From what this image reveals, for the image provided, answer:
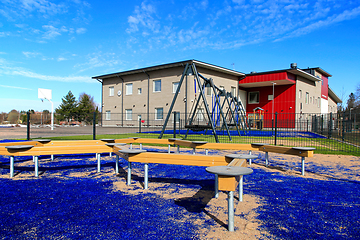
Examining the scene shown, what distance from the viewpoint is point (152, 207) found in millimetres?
3381

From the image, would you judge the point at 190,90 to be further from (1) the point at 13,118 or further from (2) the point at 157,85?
(1) the point at 13,118

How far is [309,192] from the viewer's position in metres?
4.17

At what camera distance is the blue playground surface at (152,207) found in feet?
8.64

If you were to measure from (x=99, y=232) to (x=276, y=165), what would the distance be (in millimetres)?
5623

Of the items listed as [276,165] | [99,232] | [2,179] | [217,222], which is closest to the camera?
[99,232]

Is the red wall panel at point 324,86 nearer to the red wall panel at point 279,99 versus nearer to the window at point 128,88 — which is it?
the red wall panel at point 279,99

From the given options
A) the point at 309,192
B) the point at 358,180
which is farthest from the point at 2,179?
the point at 358,180

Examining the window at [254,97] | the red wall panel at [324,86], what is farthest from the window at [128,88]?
the red wall panel at [324,86]

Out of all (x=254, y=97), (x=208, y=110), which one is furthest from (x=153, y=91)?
(x=208, y=110)

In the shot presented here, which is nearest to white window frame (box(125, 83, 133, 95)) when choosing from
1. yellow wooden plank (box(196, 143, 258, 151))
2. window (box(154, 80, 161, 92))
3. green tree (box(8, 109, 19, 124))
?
window (box(154, 80, 161, 92))

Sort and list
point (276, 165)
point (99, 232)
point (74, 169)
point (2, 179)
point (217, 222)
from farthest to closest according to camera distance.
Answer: point (276, 165) → point (74, 169) → point (2, 179) → point (217, 222) → point (99, 232)

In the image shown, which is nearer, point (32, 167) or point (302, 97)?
point (32, 167)

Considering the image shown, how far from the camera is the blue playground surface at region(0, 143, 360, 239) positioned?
2.63m

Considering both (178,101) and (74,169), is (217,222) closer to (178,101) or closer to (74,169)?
(74,169)
